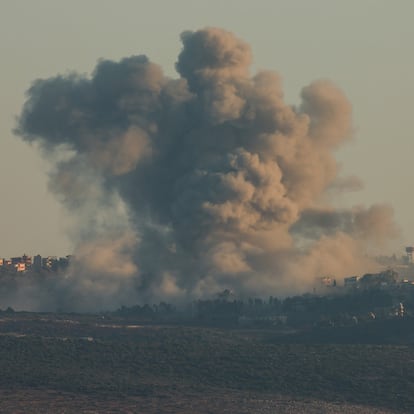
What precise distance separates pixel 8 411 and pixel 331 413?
33.6 meters

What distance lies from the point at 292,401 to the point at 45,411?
27626mm

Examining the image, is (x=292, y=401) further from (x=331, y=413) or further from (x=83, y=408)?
(x=83, y=408)

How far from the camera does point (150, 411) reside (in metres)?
192

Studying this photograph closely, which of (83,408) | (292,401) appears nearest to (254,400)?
(292,401)

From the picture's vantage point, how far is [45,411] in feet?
625

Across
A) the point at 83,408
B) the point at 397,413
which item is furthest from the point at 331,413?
the point at 83,408

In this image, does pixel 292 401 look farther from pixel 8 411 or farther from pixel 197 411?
pixel 8 411

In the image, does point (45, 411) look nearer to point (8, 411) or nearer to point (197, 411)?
point (8, 411)

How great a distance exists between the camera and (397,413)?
195750mm

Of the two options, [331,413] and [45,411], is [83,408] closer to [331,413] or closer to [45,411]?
[45,411]

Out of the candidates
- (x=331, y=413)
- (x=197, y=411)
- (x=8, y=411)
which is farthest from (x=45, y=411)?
(x=331, y=413)

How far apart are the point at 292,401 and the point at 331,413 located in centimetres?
915

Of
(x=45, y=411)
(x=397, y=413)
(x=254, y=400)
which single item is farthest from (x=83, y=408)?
(x=397, y=413)

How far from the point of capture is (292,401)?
199625 millimetres
